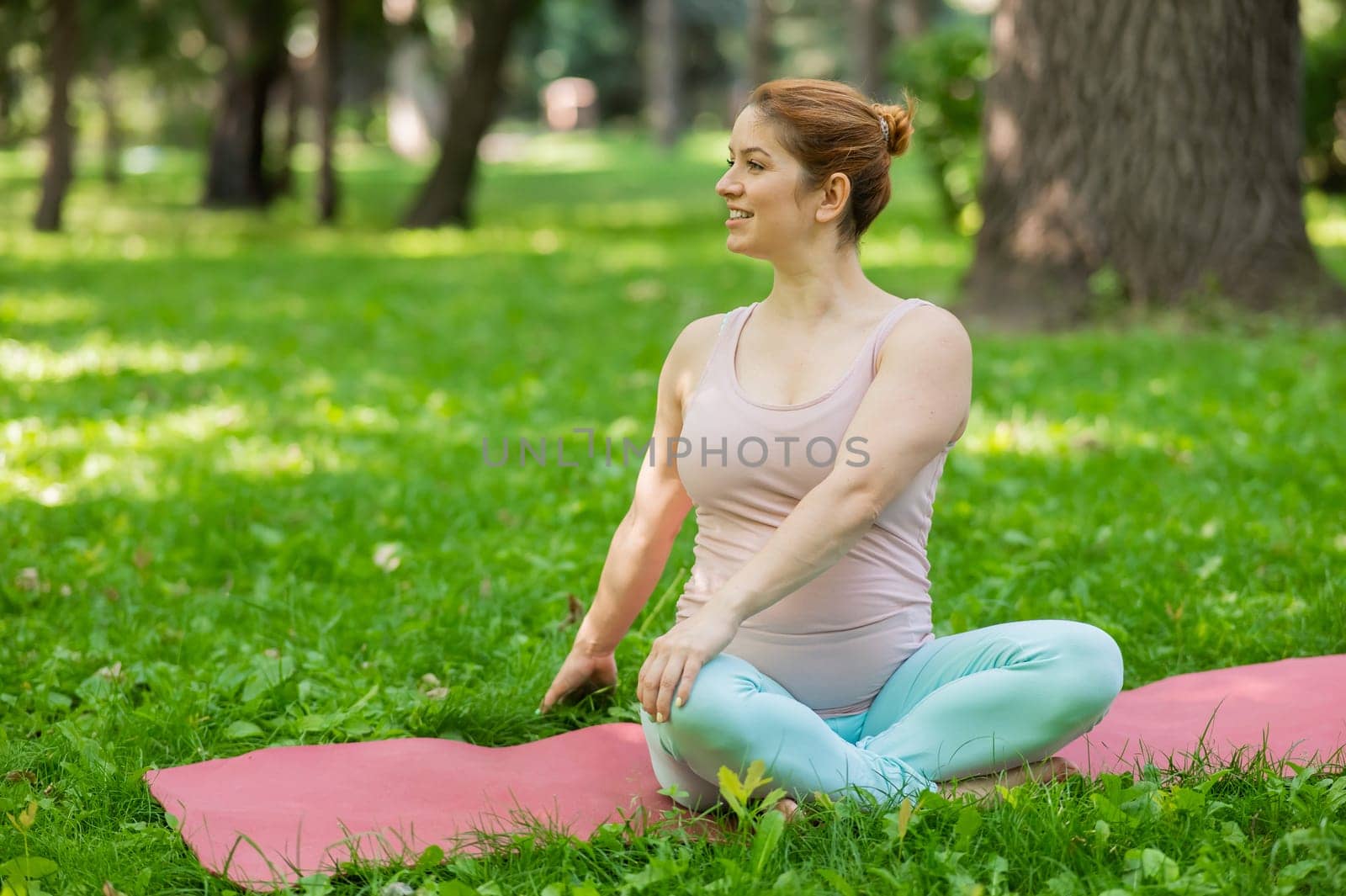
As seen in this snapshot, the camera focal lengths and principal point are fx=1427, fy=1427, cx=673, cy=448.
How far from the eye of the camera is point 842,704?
9.82 feet

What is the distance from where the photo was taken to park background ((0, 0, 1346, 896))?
275 cm

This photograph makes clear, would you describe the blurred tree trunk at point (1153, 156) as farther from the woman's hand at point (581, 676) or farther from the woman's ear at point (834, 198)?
the woman's ear at point (834, 198)

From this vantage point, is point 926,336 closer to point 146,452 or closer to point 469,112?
point 146,452

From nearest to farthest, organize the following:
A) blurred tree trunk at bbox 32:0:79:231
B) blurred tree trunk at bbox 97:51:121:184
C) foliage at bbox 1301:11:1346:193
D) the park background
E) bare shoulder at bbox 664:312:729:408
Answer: the park background < bare shoulder at bbox 664:312:729:408 < blurred tree trunk at bbox 32:0:79:231 < foliage at bbox 1301:11:1346:193 < blurred tree trunk at bbox 97:51:121:184

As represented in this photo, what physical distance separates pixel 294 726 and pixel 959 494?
9.53 feet

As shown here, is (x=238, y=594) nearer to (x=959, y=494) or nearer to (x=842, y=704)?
(x=842, y=704)

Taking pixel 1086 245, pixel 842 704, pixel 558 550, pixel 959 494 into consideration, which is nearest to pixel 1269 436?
pixel 959 494

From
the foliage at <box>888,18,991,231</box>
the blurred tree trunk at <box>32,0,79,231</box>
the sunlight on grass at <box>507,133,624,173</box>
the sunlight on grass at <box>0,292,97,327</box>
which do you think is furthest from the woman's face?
the sunlight on grass at <box>507,133,624,173</box>

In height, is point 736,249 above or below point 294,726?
above

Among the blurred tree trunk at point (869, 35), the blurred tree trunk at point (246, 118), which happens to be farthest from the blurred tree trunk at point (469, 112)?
the blurred tree trunk at point (869, 35)

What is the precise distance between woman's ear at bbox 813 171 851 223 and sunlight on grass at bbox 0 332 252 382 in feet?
19.4

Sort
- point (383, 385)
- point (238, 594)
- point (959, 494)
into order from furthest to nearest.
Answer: point (383, 385) < point (959, 494) < point (238, 594)

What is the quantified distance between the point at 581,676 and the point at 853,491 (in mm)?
1055

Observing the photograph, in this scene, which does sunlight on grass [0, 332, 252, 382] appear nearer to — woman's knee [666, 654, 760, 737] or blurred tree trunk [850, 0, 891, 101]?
woman's knee [666, 654, 760, 737]
